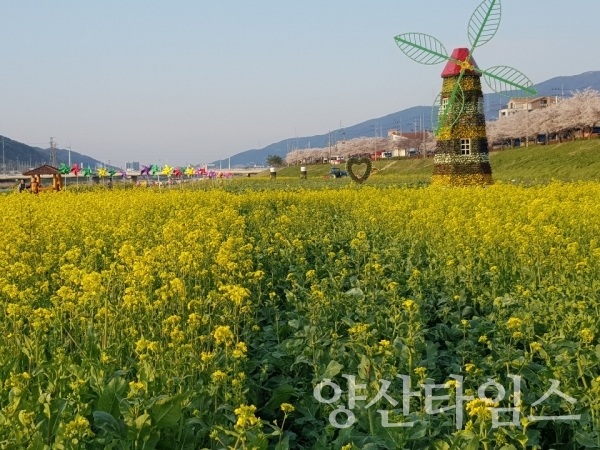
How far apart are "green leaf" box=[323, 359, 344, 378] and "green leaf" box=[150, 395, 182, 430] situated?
133 cm

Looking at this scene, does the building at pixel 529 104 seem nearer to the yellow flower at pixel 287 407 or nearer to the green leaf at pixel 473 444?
the green leaf at pixel 473 444

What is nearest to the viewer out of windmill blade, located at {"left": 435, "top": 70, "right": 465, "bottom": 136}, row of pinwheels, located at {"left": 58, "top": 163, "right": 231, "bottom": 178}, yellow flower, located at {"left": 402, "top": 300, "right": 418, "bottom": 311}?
yellow flower, located at {"left": 402, "top": 300, "right": 418, "bottom": 311}

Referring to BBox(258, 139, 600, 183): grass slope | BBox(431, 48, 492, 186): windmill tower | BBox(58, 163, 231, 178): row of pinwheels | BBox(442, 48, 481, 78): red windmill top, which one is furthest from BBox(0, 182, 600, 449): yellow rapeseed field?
BBox(258, 139, 600, 183): grass slope

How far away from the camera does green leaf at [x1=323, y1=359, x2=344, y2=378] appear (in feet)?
15.6

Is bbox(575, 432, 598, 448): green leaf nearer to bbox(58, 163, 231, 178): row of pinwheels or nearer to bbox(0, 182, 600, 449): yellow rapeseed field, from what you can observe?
bbox(0, 182, 600, 449): yellow rapeseed field

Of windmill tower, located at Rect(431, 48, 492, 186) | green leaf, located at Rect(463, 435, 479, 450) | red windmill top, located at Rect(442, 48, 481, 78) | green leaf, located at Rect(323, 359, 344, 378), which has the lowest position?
green leaf, located at Rect(463, 435, 479, 450)

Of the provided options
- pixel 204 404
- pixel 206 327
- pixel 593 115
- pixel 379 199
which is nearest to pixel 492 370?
pixel 204 404

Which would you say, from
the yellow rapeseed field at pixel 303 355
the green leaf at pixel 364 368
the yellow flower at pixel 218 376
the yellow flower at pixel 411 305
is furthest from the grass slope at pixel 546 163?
Result: the yellow flower at pixel 218 376

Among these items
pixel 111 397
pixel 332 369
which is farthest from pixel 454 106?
pixel 111 397

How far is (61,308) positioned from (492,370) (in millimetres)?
3800

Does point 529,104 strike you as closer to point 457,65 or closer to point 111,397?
point 457,65

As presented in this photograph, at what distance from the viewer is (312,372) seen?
537 cm

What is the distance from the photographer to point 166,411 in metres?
3.79

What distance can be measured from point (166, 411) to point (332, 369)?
4.81ft
